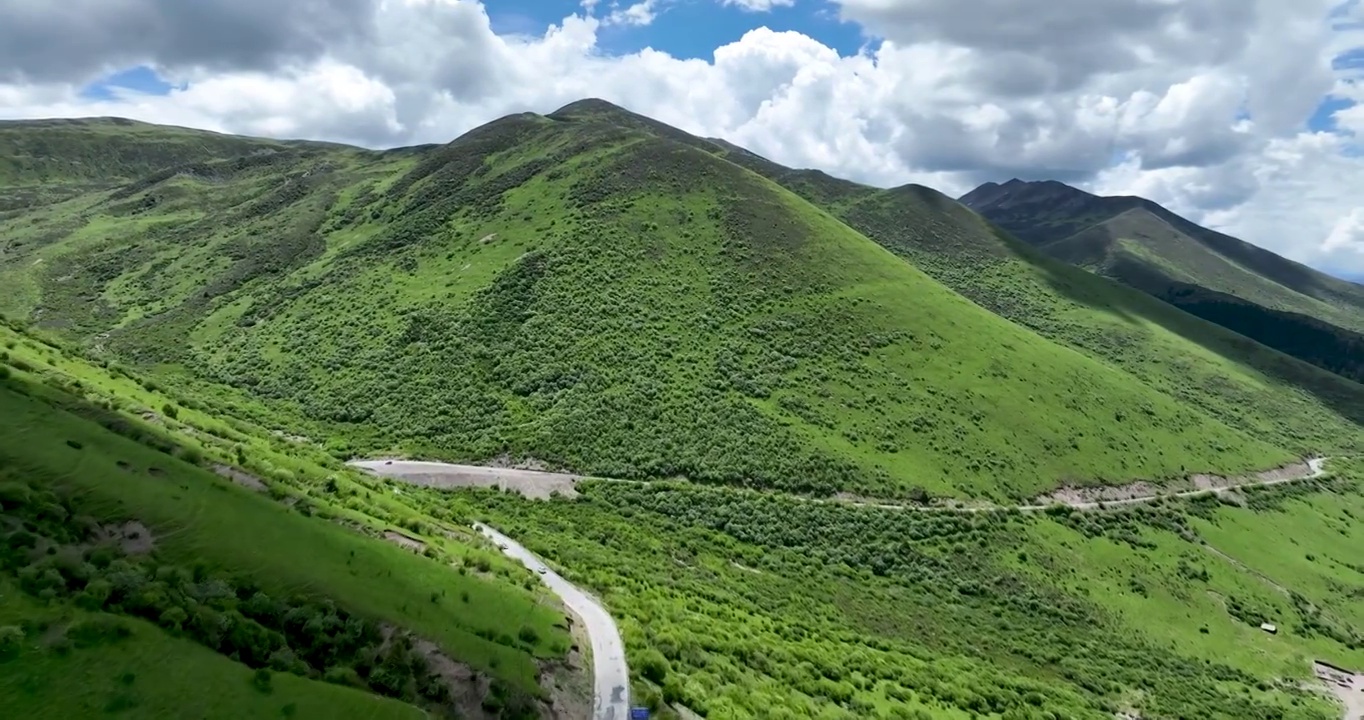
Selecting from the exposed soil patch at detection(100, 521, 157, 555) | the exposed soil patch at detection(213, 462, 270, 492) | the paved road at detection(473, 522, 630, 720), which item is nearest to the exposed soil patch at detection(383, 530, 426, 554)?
A: the exposed soil patch at detection(213, 462, 270, 492)

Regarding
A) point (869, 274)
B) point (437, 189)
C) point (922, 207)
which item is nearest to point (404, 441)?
point (869, 274)

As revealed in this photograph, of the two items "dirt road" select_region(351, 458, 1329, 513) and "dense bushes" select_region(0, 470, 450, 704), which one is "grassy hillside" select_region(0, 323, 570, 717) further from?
"dirt road" select_region(351, 458, 1329, 513)

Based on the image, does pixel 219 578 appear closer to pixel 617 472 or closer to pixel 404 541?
pixel 404 541

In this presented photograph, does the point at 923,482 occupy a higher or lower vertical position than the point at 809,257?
lower

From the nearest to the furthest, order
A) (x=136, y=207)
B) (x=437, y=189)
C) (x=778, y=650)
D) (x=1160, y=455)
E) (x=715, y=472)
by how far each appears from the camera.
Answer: (x=778, y=650), (x=715, y=472), (x=1160, y=455), (x=437, y=189), (x=136, y=207)

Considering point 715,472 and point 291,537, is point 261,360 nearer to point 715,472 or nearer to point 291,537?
point 715,472

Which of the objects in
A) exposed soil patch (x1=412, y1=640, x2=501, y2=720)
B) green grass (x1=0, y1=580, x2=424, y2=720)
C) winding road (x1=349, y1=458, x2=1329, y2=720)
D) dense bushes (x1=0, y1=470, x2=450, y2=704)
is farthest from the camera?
winding road (x1=349, y1=458, x2=1329, y2=720)

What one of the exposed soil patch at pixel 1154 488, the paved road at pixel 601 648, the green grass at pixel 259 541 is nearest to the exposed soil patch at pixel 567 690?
the paved road at pixel 601 648

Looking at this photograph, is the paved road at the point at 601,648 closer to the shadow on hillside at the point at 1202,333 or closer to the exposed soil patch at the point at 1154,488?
the exposed soil patch at the point at 1154,488

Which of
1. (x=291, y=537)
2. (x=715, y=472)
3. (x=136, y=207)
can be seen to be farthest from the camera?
(x=136, y=207)
